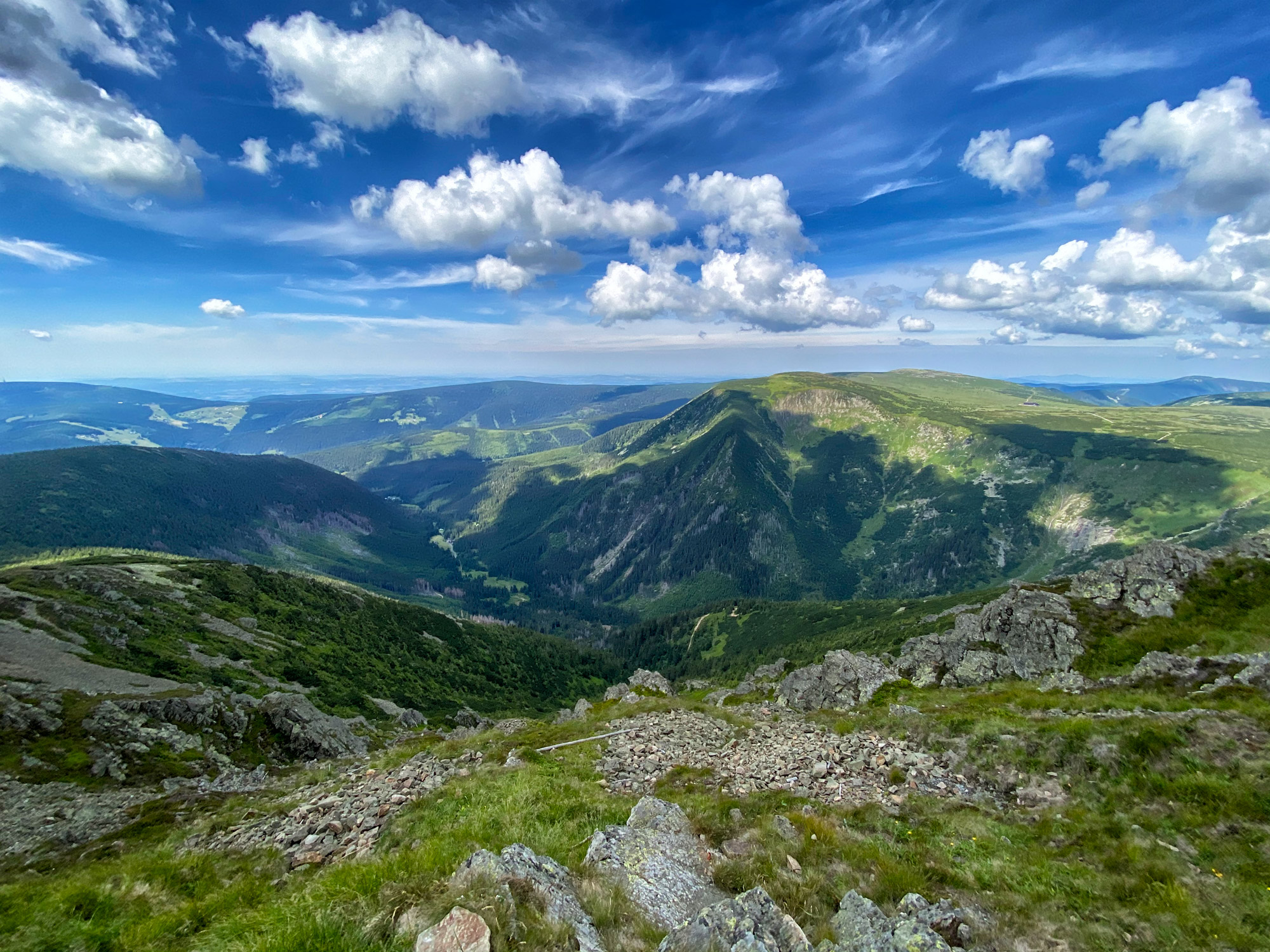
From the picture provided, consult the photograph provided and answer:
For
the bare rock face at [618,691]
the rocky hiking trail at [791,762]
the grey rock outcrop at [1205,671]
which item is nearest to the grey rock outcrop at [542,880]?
the rocky hiking trail at [791,762]

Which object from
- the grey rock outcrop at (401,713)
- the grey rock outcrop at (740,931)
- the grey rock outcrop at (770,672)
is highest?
the grey rock outcrop at (740,931)

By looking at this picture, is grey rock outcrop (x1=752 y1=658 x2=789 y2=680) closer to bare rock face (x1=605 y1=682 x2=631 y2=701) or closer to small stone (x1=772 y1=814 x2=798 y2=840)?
bare rock face (x1=605 y1=682 x2=631 y2=701)

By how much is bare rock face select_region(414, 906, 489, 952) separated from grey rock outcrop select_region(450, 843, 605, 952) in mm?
1192

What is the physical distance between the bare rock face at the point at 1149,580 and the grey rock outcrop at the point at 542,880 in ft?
195

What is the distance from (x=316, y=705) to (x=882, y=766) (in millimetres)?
85272

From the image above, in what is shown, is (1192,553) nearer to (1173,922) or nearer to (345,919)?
(1173,922)

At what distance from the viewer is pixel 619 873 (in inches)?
412

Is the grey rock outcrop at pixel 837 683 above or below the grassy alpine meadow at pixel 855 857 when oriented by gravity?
below

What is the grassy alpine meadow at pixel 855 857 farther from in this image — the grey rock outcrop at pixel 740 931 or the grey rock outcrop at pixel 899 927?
the grey rock outcrop at pixel 740 931

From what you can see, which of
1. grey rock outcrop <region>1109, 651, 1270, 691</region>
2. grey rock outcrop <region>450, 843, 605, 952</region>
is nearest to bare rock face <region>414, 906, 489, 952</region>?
grey rock outcrop <region>450, 843, 605, 952</region>

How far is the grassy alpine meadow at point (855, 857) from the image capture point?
28.4ft

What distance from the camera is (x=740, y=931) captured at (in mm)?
8156

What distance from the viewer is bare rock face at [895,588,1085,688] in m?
46.5

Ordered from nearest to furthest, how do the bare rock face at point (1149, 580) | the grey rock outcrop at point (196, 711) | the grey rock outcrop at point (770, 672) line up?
the grey rock outcrop at point (196, 711)
the bare rock face at point (1149, 580)
the grey rock outcrop at point (770, 672)
